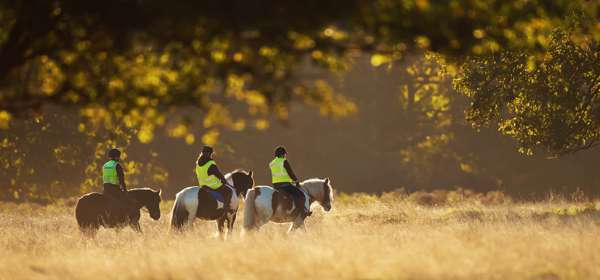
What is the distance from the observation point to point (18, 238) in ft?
68.4

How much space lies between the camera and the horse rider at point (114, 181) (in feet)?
70.3

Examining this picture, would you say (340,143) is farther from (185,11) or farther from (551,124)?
(185,11)

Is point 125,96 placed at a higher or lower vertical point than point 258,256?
higher

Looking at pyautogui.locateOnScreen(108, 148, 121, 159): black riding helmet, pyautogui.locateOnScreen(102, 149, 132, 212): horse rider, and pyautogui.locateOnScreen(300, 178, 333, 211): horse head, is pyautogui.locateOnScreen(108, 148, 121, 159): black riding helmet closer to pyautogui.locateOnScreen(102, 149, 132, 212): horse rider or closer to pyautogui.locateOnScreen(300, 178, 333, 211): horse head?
pyautogui.locateOnScreen(102, 149, 132, 212): horse rider

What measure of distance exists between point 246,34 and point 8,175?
29.7m

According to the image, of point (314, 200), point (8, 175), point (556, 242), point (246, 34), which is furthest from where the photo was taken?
point (8, 175)

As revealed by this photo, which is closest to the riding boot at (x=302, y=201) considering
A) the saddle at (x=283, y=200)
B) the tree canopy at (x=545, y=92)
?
the saddle at (x=283, y=200)

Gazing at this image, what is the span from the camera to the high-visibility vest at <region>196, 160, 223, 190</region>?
68.1ft

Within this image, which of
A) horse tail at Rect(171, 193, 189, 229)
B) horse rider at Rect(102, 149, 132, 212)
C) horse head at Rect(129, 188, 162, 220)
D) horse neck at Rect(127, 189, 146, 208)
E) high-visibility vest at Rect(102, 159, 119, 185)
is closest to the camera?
horse tail at Rect(171, 193, 189, 229)

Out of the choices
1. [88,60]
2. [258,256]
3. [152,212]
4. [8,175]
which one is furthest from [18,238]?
[8,175]

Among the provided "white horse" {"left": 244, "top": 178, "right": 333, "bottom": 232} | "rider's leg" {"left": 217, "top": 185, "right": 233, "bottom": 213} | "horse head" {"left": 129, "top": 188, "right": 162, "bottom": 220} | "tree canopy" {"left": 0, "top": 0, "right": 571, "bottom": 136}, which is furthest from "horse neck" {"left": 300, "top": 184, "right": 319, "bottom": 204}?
"tree canopy" {"left": 0, "top": 0, "right": 571, "bottom": 136}

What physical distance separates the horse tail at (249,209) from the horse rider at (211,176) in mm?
713

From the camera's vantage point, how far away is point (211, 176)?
21062 mm

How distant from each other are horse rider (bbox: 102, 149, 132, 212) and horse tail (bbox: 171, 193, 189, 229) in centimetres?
142
